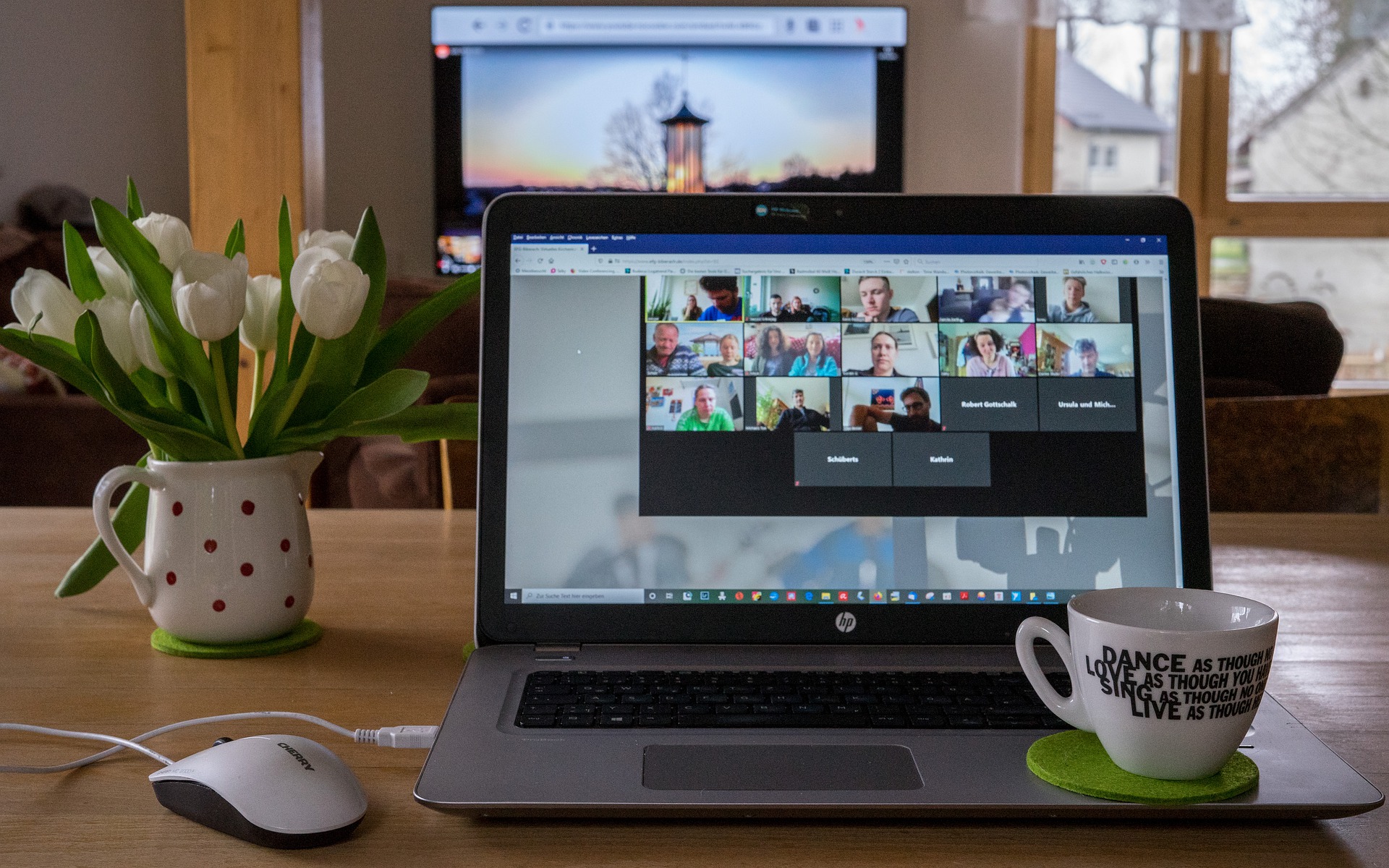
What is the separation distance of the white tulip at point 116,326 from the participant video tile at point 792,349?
1.21 ft

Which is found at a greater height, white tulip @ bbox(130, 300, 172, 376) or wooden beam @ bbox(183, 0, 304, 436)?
wooden beam @ bbox(183, 0, 304, 436)

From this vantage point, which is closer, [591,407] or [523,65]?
[591,407]

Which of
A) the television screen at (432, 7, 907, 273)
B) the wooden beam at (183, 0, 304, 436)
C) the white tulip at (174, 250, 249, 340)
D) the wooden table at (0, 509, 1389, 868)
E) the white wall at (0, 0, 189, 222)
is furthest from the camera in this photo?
the television screen at (432, 7, 907, 273)

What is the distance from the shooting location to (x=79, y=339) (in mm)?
632

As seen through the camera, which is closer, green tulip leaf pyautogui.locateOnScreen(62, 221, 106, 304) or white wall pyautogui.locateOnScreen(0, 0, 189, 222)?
green tulip leaf pyautogui.locateOnScreen(62, 221, 106, 304)

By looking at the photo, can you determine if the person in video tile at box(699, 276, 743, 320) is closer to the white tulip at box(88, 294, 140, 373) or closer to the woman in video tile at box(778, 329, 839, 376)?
the woman in video tile at box(778, 329, 839, 376)

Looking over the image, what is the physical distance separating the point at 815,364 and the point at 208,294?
35 cm

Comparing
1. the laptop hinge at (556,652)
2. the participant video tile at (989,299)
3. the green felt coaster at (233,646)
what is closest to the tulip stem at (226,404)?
the green felt coaster at (233,646)

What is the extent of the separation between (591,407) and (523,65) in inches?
157

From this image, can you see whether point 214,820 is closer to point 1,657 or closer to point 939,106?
point 1,657

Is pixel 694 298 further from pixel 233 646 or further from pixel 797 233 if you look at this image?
pixel 233 646

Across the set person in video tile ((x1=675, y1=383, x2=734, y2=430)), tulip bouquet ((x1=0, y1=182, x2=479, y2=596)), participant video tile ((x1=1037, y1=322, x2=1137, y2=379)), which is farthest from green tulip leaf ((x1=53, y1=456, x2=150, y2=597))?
A: participant video tile ((x1=1037, y1=322, x2=1137, y2=379))

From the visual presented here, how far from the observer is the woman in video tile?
66 cm

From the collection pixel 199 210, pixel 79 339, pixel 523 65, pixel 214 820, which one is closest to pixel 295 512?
pixel 79 339
